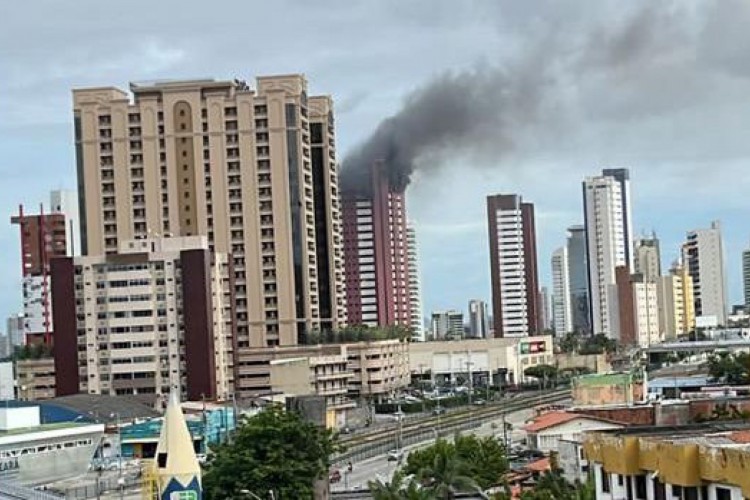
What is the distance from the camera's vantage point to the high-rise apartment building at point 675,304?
160 m

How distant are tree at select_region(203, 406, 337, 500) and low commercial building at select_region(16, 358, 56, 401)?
49.5m

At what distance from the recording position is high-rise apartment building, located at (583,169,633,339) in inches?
6452

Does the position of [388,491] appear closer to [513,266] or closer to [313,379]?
[313,379]

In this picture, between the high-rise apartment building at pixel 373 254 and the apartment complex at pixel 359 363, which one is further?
the high-rise apartment building at pixel 373 254

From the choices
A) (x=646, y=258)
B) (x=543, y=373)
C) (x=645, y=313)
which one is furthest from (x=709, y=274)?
(x=543, y=373)

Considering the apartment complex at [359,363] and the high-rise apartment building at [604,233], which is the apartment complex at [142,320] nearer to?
the apartment complex at [359,363]

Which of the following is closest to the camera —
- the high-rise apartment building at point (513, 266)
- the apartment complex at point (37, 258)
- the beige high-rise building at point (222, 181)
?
the beige high-rise building at point (222, 181)

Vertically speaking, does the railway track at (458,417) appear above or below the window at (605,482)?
below

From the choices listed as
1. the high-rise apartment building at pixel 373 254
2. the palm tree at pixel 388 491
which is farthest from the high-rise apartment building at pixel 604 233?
the palm tree at pixel 388 491

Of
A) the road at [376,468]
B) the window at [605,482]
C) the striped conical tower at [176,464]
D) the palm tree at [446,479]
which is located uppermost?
the window at [605,482]

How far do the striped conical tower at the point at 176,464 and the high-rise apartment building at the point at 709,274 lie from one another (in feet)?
523

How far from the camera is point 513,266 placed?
146m

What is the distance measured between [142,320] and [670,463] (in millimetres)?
61861

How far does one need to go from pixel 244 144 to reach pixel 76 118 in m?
10.8
